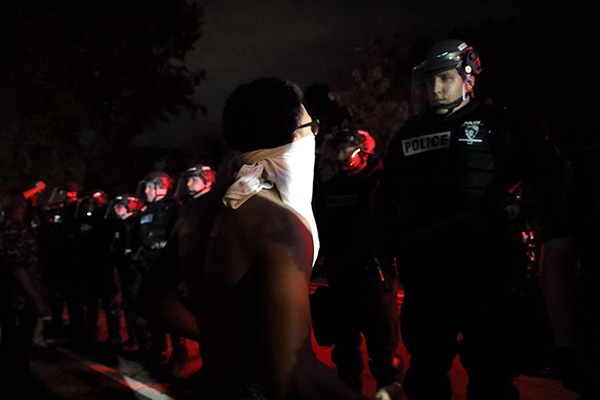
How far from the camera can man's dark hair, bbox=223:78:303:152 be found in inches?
77.2

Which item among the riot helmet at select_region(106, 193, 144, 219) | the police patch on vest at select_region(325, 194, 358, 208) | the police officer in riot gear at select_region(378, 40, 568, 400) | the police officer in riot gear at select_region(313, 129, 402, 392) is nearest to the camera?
the police officer in riot gear at select_region(378, 40, 568, 400)

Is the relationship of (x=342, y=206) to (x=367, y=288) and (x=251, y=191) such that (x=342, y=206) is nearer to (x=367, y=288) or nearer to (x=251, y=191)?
(x=367, y=288)

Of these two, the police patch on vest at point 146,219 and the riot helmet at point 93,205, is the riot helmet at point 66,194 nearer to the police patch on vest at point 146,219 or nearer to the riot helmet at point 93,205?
the riot helmet at point 93,205

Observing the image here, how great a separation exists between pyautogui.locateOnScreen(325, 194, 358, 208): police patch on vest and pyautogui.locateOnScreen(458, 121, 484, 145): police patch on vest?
184cm

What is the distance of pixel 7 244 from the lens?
4.54 metres

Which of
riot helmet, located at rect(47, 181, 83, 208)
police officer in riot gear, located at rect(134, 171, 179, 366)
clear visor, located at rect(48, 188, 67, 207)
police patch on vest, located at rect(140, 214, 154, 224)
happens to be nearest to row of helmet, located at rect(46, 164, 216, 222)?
police officer in riot gear, located at rect(134, 171, 179, 366)

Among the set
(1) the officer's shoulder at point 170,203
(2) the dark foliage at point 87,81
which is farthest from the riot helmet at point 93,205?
(2) the dark foliage at point 87,81

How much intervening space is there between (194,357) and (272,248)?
19.3 feet

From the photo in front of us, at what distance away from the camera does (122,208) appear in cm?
908

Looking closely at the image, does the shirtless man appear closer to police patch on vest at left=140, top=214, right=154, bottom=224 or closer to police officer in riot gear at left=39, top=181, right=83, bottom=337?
police patch on vest at left=140, top=214, right=154, bottom=224

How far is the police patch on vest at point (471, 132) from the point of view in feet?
10.6

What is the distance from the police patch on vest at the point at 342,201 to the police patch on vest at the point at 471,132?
1.84 meters

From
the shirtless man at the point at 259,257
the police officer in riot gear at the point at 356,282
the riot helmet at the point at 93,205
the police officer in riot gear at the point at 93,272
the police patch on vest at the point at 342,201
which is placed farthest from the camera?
the riot helmet at the point at 93,205

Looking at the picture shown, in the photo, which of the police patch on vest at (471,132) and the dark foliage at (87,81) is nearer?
the police patch on vest at (471,132)
